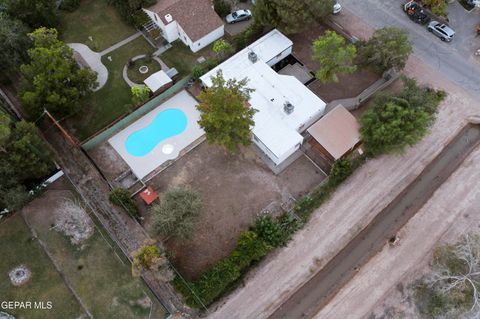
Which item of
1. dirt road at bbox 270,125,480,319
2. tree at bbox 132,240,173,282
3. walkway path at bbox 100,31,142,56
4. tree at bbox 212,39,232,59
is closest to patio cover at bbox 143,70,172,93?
tree at bbox 212,39,232,59

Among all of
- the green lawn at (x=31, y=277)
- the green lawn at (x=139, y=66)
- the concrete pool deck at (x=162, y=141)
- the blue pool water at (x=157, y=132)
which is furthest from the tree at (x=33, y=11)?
the green lawn at (x=31, y=277)

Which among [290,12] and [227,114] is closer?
[227,114]

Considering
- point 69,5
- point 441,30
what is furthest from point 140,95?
point 441,30

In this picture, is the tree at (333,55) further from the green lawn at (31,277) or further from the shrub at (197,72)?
the green lawn at (31,277)

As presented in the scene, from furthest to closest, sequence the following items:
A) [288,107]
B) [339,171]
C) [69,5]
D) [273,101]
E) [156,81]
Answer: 1. [69,5]
2. [156,81]
3. [273,101]
4. [288,107]
5. [339,171]

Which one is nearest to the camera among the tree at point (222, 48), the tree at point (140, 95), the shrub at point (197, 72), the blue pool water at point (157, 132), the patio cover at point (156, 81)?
the blue pool water at point (157, 132)

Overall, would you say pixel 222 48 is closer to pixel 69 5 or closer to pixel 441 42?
pixel 69 5
